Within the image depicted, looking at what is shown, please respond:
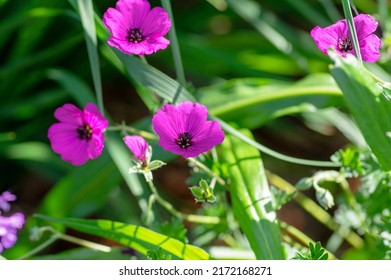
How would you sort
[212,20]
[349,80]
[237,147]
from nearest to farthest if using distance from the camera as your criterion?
[349,80] < [237,147] < [212,20]

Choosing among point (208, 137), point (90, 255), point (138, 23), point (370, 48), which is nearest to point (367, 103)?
point (370, 48)

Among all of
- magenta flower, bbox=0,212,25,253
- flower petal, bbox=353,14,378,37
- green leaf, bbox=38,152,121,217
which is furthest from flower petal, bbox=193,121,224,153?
green leaf, bbox=38,152,121,217

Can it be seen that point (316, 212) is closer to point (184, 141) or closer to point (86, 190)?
point (86, 190)

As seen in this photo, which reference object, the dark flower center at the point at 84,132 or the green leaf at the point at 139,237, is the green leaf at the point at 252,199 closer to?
the green leaf at the point at 139,237

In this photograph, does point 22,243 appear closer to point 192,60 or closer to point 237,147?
point 237,147

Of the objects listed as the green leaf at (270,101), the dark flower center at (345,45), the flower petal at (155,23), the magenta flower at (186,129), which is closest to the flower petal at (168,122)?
the magenta flower at (186,129)
